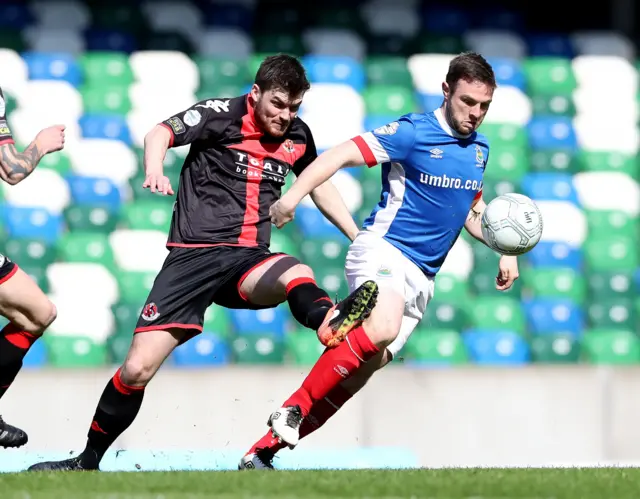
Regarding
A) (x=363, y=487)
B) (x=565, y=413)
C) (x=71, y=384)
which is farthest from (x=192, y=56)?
(x=363, y=487)

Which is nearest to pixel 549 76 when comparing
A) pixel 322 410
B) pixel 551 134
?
pixel 551 134

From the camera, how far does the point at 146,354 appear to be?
5445 mm

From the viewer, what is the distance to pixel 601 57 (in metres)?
11.0

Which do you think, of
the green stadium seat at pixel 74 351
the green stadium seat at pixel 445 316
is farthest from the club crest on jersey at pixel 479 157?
the green stadium seat at pixel 74 351

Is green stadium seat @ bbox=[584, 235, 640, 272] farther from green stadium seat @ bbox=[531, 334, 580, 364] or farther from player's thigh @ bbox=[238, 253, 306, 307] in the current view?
player's thigh @ bbox=[238, 253, 306, 307]

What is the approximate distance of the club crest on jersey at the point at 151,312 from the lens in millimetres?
5465

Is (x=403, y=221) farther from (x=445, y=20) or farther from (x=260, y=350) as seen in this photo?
(x=445, y=20)

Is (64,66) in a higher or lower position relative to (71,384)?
higher

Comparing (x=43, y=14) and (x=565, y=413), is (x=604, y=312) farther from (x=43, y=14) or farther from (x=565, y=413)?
(x=43, y=14)

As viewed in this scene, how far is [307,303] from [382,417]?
Result: 8.07 feet

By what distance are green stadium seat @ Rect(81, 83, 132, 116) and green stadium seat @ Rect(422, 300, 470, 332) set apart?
3.18 metres

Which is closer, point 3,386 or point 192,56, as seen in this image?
point 3,386

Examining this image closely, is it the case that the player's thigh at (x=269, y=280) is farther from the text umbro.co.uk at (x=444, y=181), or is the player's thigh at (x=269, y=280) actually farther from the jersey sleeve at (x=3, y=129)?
the jersey sleeve at (x=3, y=129)

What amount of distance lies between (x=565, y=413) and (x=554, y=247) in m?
2.48
